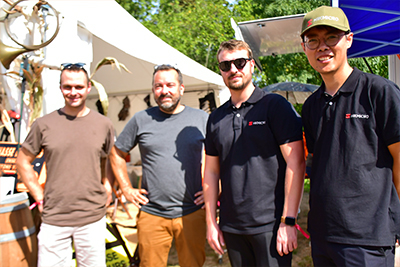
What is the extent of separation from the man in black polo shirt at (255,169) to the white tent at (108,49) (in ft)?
3.89

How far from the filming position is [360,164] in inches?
46.1

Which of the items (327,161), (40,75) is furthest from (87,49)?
(327,161)

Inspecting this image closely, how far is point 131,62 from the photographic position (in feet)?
18.4

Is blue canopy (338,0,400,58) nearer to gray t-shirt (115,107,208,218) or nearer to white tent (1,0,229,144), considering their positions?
gray t-shirt (115,107,208,218)

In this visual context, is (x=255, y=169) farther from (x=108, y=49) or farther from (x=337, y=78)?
(x=108, y=49)

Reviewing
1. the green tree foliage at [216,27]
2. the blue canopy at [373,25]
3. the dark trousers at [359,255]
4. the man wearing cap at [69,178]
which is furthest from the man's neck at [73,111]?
the green tree foliage at [216,27]

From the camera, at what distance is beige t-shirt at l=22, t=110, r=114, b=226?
1.98 meters

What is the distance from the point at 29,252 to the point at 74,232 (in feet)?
1.47

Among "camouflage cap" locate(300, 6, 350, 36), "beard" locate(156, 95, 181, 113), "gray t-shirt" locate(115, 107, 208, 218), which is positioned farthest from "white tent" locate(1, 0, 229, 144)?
"camouflage cap" locate(300, 6, 350, 36)

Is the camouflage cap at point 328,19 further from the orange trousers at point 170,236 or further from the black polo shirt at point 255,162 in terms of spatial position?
the orange trousers at point 170,236

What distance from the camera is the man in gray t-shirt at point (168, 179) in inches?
78.0

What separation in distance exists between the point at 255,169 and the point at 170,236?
3.03 ft

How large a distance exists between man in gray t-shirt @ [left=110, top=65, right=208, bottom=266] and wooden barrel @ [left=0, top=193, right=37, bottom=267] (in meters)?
0.82

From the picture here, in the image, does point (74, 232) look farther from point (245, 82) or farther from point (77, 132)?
point (245, 82)
